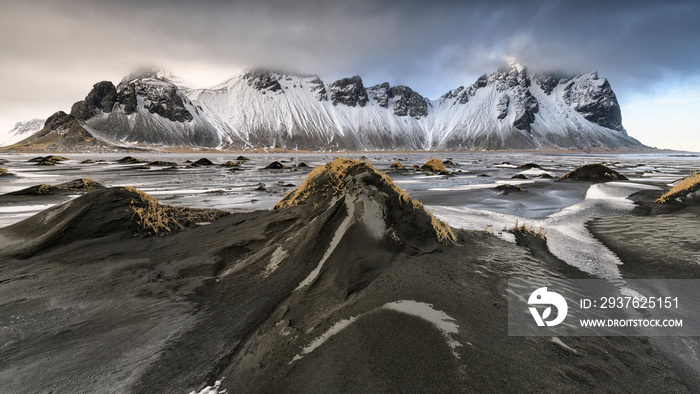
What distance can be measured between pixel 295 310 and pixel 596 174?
26.5 m

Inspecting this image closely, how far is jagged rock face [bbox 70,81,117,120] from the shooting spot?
174625 mm

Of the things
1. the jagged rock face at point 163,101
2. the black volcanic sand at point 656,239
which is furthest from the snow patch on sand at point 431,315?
the jagged rock face at point 163,101

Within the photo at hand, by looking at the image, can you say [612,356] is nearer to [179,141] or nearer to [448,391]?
[448,391]

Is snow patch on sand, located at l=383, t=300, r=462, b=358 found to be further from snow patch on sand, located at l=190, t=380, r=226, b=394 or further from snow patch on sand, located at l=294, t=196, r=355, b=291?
snow patch on sand, located at l=190, t=380, r=226, b=394

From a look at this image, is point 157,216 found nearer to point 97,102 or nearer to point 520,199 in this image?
point 520,199

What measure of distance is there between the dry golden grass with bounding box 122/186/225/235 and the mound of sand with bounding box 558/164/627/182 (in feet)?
82.4

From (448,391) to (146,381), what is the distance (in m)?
2.74

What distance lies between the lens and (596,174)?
21.7 m

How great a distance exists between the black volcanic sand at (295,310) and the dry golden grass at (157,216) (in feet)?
1.54

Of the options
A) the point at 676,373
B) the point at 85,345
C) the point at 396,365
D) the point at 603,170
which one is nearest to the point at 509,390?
the point at 396,365

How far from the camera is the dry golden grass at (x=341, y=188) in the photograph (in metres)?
5.97

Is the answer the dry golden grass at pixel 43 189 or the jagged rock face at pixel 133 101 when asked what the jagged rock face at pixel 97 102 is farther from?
the dry golden grass at pixel 43 189

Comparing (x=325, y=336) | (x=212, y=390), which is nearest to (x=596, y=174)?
(x=325, y=336)

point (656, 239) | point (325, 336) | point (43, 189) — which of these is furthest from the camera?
point (43, 189)
